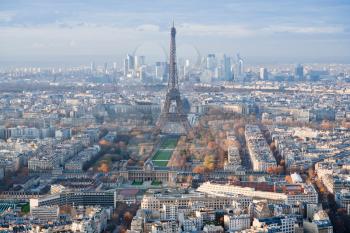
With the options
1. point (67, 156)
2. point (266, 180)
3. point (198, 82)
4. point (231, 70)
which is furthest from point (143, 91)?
point (266, 180)

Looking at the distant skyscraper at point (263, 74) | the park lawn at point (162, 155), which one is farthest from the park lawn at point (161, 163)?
the distant skyscraper at point (263, 74)

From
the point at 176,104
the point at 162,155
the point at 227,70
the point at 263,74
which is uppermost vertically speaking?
the point at 227,70

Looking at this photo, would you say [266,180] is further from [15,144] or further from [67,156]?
[15,144]

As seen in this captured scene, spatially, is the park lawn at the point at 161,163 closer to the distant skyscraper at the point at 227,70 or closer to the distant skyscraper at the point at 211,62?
the distant skyscraper at the point at 211,62

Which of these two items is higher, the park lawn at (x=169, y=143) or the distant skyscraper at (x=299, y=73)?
the distant skyscraper at (x=299, y=73)

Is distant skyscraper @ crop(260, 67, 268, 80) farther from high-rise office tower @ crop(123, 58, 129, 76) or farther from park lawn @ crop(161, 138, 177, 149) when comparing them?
park lawn @ crop(161, 138, 177, 149)

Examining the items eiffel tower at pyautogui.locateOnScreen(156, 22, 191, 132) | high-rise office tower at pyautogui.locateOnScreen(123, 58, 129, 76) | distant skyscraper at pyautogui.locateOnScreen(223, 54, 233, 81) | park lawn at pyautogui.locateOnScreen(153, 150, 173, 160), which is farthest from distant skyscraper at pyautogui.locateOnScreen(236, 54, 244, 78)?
park lawn at pyautogui.locateOnScreen(153, 150, 173, 160)

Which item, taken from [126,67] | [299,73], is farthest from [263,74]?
[126,67]

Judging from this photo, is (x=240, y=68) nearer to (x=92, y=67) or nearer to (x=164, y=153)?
(x=92, y=67)

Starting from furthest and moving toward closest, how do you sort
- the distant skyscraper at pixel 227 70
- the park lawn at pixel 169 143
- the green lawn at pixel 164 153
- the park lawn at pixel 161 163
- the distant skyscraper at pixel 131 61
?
the distant skyscraper at pixel 227 70
the distant skyscraper at pixel 131 61
the park lawn at pixel 169 143
the green lawn at pixel 164 153
the park lawn at pixel 161 163
